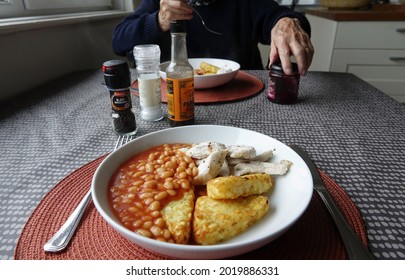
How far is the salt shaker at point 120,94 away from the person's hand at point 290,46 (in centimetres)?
55

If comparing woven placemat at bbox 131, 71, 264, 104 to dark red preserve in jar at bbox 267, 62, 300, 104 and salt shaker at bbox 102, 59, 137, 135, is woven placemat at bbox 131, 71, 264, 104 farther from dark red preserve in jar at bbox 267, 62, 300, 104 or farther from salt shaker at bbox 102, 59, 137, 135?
salt shaker at bbox 102, 59, 137, 135

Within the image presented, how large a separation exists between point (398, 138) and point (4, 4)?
1.75 meters

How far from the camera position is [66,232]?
0.52 metres

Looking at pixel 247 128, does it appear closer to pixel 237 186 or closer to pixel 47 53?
pixel 237 186

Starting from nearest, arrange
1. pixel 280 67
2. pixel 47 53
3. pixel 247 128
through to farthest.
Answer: pixel 247 128
pixel 280 67
pixel 47 53

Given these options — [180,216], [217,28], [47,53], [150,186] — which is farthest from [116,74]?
[217,28]

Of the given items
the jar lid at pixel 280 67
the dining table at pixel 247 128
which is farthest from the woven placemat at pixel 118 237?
the jar lid at pixel 280 67

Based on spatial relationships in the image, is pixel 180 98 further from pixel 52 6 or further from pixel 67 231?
pixel 52 6

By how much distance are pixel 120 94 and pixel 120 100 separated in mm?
18

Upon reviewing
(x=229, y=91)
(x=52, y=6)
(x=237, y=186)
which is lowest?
(x=229, y=91)

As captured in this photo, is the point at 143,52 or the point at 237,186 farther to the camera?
the point at 143,52

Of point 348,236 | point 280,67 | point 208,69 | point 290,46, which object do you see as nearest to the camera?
point 348,236

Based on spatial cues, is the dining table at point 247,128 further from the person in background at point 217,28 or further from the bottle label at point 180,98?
the person in background at point 217,28

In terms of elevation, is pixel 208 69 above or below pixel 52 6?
below
